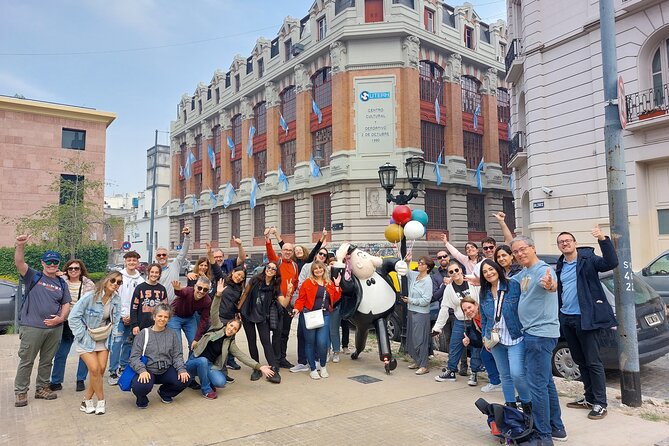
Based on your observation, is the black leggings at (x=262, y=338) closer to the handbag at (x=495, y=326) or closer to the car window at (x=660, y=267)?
the handbag at (x=495, y=326)

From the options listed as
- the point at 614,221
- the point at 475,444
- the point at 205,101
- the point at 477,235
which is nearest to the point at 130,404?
the point at 475,444

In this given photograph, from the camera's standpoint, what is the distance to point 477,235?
30.3 m

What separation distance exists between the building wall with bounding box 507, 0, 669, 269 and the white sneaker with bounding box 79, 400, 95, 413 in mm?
14762

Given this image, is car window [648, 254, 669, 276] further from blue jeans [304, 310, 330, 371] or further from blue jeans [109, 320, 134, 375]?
blue jeans [109, 320, 134, 375]

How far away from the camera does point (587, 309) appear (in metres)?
5.10

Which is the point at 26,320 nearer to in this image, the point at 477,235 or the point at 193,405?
the point at 193,405

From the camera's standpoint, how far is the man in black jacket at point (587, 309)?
16.6 feet

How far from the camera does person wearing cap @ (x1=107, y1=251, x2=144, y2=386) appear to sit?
673cm

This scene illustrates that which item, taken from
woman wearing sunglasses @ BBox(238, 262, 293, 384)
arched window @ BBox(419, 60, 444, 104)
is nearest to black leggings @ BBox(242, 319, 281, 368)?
woman wearing sunglasses @ BBox(238, 262, 293, 384)

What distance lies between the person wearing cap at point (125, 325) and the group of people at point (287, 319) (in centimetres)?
2

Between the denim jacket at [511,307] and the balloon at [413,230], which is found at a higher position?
the balloon at [413,230]

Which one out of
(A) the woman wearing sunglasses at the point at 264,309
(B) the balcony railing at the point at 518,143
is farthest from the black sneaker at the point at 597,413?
(B) the balcony railing at the point at 518,143

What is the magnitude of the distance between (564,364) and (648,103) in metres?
11.1

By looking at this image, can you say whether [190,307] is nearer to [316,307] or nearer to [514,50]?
[316,307]
